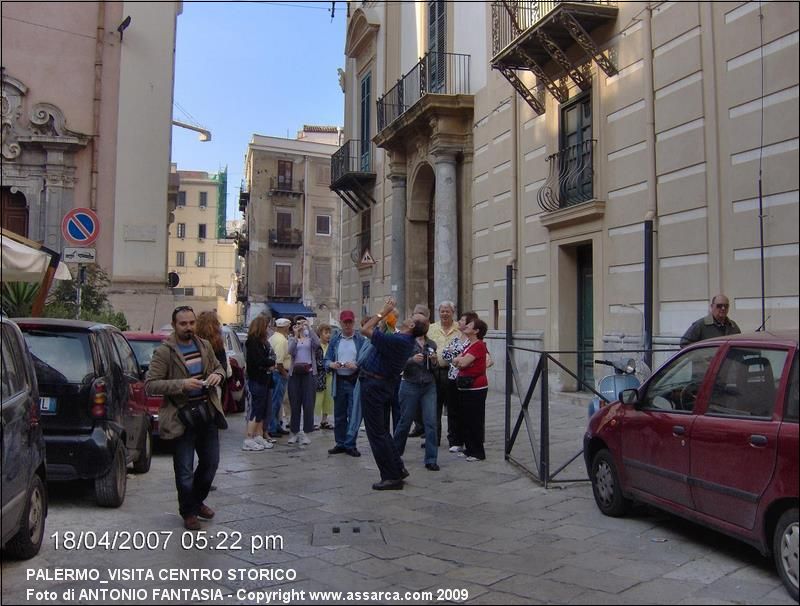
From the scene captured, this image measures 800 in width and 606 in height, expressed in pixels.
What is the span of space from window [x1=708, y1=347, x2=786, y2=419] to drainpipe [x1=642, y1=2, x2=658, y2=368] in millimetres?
5809

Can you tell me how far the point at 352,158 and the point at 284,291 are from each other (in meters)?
32.0

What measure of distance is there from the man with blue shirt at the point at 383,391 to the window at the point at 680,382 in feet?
7.89

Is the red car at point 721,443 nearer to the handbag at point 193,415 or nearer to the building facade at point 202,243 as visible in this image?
the handbag at point 193,415

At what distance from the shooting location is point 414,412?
27.0 feet

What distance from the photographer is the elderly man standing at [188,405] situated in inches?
225

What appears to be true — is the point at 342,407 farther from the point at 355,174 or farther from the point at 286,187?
the point at 286,187

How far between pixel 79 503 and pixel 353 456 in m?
3.37

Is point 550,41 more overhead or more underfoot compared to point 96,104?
more underfoot

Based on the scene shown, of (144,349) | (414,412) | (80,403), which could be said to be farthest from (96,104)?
(80,403)

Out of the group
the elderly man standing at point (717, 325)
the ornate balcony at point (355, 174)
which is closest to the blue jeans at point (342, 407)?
the elderly man standing at point (717, 325)

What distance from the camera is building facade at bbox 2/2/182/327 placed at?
21.6 metres

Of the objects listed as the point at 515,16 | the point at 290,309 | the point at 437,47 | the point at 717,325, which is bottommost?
the point at 717,325

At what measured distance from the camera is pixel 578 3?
1187 cm

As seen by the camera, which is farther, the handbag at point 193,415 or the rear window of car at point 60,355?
the rear window of car at point 60,355
